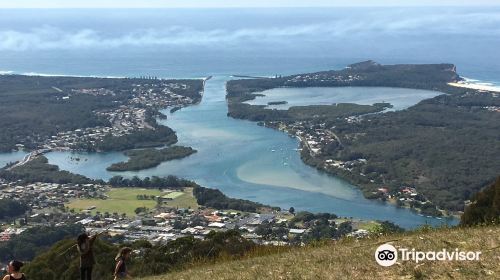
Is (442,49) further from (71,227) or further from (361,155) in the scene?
(71,227)

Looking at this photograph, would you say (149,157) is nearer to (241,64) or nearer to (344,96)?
(344,96)

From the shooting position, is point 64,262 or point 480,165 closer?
point 64,262

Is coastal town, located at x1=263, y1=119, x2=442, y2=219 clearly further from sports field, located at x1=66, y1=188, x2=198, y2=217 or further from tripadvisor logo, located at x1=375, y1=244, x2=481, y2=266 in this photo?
tripadvisor logo, located at x1=375, y1=244, x2=481, y2=266

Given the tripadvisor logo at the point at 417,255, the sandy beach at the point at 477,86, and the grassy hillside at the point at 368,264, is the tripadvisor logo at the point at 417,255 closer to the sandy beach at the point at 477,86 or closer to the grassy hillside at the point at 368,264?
the grassy hillside at the point at 368,264

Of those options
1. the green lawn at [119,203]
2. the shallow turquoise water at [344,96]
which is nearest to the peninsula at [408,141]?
the shallow turquoise water at [344,96]

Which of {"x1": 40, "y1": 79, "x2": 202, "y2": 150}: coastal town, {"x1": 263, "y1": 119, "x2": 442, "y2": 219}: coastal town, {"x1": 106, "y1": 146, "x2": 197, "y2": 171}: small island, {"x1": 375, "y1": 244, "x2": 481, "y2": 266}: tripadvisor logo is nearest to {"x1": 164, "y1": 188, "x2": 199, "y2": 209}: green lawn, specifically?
{"x1": 106, "y1": 146, "x2": 197, "y2": 171}: small island

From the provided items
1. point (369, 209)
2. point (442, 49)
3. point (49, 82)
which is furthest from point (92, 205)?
point (442, 49)
